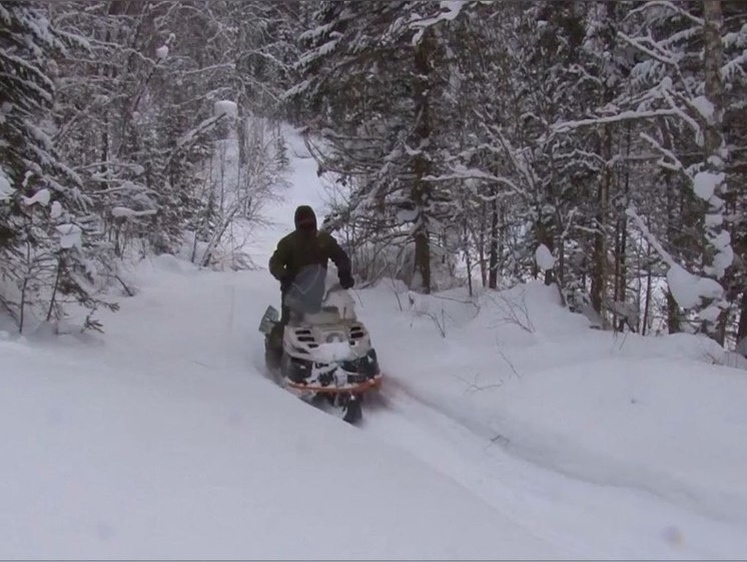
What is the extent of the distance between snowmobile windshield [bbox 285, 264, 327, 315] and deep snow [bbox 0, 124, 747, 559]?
88 centimetres

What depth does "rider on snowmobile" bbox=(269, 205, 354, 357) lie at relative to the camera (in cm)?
786

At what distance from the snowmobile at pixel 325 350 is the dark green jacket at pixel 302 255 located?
1.05 feet

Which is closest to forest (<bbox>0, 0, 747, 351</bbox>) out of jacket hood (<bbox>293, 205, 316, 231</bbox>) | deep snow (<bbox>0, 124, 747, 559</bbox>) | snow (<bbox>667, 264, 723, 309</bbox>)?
snow (<bbox>667, 264, 723, 309</bbox>)

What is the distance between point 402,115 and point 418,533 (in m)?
9.38

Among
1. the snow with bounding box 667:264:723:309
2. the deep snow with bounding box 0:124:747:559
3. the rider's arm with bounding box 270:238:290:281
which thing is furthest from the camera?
the rider's arm with bounding box 270:238:290:281

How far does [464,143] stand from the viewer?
41.4 ft

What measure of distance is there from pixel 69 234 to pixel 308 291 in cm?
299

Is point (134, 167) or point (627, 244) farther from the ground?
point (134, 167)

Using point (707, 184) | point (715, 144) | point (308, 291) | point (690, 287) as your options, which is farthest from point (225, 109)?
point (690, 287)

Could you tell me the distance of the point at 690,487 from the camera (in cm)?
482

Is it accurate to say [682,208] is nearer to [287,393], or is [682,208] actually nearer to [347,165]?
[347,165]

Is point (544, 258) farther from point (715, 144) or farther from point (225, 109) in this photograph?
point (225, 109)

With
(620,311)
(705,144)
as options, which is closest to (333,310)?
(705,144)

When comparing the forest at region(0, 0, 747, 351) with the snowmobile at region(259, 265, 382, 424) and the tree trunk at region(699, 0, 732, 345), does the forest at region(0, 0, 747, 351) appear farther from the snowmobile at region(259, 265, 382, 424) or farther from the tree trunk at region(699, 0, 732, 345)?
the snowmobile at region(259, 265, 382, 424)
